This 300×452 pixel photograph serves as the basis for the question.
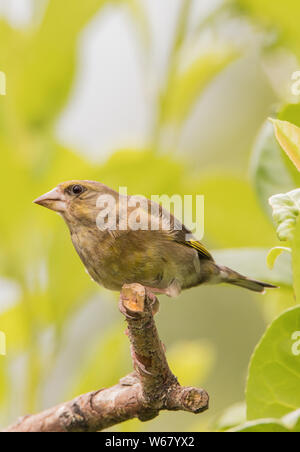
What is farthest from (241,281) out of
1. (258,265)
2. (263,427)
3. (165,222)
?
(263,427)

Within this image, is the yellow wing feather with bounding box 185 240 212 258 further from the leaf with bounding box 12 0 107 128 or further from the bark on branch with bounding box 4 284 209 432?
the leaf with bounding box 12 0 107 128

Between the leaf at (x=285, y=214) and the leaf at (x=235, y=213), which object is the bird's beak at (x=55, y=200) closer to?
the leaf at (x=285, y=214)

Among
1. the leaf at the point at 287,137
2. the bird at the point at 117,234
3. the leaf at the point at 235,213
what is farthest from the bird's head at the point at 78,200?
the leaf at the point at 235,213

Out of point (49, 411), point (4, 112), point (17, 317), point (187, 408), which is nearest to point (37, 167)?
point (4, 112)

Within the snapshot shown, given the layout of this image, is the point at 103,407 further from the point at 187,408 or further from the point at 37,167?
the point at 37,167

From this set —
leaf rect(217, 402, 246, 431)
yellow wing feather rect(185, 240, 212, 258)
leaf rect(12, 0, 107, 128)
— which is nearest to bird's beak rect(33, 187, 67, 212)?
yellow wing feather rect(185, 240, 212, 258)

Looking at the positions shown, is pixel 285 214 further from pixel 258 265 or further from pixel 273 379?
pixel 258 265

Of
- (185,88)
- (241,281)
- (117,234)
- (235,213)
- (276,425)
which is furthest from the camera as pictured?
(185,88)
